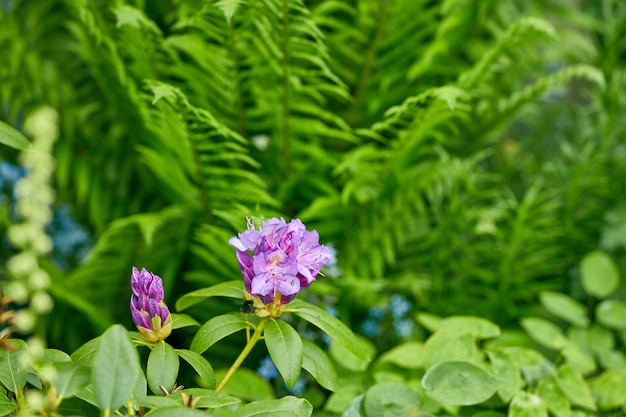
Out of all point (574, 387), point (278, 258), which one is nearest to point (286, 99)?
point (278, 258)

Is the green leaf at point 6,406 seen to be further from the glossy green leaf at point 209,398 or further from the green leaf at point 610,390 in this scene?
the green leaf at point 610,390

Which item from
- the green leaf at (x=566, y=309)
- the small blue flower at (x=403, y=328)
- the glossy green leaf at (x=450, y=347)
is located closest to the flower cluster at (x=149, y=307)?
the glossy green leaf at (x=450, y=347)

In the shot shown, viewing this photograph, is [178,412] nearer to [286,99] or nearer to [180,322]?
[180,322]

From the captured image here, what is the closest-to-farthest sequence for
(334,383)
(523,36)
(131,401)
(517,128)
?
(131,401) < (334,383) < (523,36) < (517,128)

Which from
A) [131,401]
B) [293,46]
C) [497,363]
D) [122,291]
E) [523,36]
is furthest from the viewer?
[122,291]

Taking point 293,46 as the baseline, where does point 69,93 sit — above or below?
below

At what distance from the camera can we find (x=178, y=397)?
68 centimetres

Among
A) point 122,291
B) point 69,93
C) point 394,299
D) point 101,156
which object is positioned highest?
point 69,93

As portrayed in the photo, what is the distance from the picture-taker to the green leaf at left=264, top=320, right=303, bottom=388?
70 cm

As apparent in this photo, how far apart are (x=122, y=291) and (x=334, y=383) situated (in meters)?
0.78

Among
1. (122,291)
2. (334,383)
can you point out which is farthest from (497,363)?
(122,291)

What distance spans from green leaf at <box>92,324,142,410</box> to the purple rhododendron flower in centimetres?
15

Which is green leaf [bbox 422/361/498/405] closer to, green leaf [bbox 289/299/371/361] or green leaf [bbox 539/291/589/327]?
green leaf [bbox 289/299/371/361]

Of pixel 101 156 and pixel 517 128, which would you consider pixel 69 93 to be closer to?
pixel 101 156
